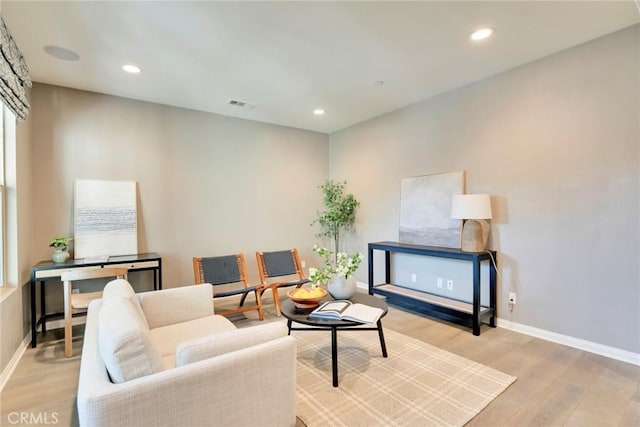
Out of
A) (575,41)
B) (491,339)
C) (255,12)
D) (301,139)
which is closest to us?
(255,12)

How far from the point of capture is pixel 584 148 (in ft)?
9.06

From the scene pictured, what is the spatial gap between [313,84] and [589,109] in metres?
2.64

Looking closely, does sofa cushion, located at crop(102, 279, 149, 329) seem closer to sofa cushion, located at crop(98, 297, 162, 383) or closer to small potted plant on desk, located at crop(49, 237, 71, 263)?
sofa cushion, located at crop(98, 297, 162, 383)

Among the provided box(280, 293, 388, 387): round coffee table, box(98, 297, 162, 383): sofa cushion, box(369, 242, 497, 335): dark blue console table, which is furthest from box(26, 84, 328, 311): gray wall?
box(98, 297, 162, 383): sofa cushion

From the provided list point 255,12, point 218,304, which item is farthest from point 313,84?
point 218,304

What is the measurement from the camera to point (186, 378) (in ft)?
4.13

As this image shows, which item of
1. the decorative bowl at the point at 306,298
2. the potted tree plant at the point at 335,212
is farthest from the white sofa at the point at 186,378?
the potted tree plant at the point at 335,212

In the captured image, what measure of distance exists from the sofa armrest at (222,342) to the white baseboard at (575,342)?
9.09ft

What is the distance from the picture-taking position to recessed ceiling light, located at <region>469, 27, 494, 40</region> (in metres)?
2.53

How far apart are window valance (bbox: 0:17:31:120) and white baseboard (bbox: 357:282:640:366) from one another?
15.8 ft

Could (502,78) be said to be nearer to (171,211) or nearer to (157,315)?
(157,315)

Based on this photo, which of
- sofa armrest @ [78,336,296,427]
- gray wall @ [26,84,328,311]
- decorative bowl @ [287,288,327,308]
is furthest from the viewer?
gray wall @ [26,84,328,311]

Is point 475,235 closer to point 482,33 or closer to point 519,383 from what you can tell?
point 519,383

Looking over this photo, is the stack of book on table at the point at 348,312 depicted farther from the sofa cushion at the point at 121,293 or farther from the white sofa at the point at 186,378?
the sofa cushion at the point at 121,293
